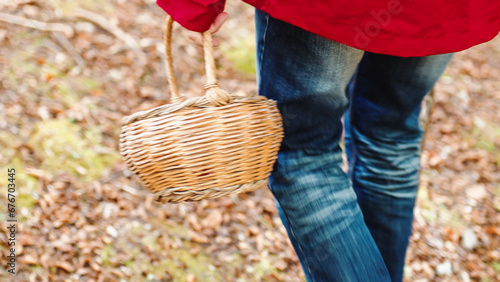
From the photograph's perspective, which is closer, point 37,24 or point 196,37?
point 196,37

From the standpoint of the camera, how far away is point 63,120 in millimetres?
1918

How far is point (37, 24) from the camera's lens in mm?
2344

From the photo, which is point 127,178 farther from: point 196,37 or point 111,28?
point 111,28

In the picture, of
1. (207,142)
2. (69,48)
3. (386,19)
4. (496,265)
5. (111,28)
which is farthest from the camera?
(111,28)

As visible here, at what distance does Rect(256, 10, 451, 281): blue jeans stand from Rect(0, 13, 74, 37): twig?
6.01ft

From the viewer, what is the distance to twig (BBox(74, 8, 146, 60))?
98.4 inches

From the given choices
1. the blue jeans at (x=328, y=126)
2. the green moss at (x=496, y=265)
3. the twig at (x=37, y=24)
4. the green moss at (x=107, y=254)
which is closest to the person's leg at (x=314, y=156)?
the blue jeans at (x=328, y=126)

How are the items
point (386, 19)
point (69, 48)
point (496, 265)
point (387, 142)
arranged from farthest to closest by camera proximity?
point (69, 48)
point (496, 265)
point (387, 142)
point (386, 19)

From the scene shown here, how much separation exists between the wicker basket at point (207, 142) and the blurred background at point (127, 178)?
677 mm

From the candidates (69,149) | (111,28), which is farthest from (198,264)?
(111,28)

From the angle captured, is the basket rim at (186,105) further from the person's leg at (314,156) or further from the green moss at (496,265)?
the green moss at (496,265)

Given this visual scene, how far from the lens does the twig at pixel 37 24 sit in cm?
230

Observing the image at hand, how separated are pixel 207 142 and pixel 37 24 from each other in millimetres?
1918

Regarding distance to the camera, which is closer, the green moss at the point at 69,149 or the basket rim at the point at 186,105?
the basket rim at the point at 186,105
